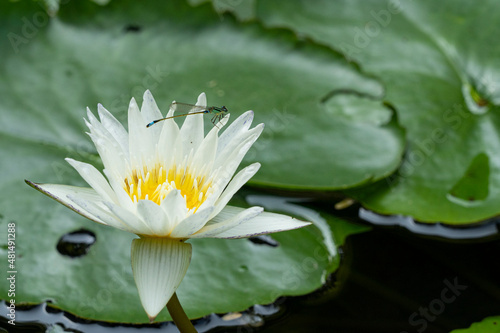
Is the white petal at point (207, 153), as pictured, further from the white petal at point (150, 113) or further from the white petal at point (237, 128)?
the white petal at point (150, 113)

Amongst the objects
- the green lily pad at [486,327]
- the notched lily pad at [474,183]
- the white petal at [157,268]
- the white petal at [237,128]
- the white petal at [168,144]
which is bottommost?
the green lily pad at [486,327]

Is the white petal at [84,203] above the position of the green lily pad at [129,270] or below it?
above

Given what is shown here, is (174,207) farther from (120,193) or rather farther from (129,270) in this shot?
(129,270)

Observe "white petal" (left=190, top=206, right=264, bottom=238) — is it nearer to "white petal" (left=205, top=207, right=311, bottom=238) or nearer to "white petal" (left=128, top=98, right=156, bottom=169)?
"white petal" (left=205, top=207, right=311, bottom=238)

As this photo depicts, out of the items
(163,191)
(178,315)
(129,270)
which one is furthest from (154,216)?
(129,270)

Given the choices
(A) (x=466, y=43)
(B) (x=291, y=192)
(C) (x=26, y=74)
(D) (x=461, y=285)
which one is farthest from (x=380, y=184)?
(C) (x=26, y=74)

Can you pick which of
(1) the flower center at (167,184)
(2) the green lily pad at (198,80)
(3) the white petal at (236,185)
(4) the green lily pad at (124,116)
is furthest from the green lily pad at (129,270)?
(3) the white petal at (236,185)

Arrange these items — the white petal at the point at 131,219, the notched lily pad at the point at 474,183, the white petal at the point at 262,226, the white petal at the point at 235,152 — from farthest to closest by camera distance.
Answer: the notched lily pad at the point at 474,183 < the white petal at the point at 235,152 < the white petal at the point at 262,226 < the white petal at the point at 131,219
